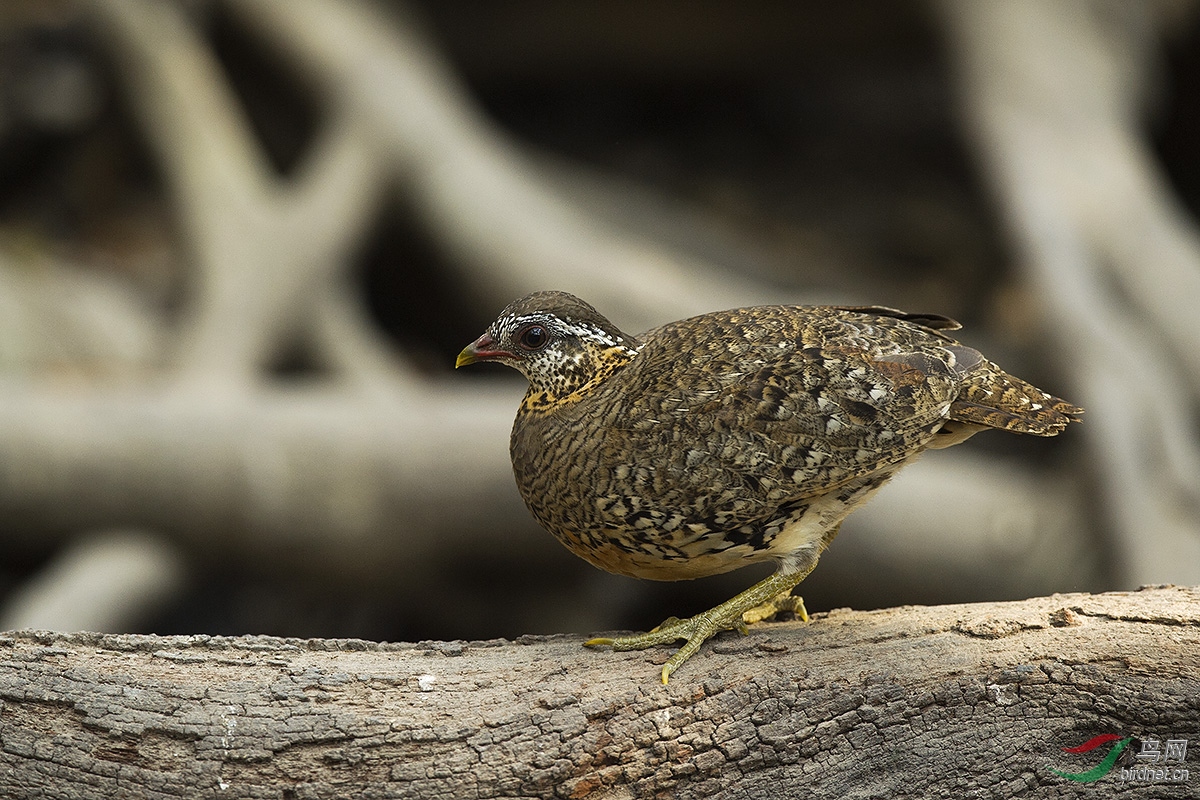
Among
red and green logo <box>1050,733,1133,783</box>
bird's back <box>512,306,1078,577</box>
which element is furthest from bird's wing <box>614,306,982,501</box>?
red and green logo <box>1050,733,1133,783</box>

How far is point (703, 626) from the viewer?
299cm

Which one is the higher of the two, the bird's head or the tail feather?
the bird's head

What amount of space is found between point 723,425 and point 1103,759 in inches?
49.6

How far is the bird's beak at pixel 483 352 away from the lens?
3.00 metres

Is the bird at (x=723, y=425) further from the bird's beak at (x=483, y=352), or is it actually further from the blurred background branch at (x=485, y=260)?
the blurred background branch at (x=485, y=260)

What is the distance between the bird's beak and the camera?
3.00m

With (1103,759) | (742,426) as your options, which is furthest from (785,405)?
(1103,759)

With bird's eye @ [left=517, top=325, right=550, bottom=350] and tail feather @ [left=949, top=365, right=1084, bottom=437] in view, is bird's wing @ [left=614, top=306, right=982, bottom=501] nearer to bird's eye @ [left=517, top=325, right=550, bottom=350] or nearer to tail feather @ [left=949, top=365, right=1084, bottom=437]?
tail feather @ [left=949, top=365, right=1084, bottom=437]

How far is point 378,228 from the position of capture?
758cm

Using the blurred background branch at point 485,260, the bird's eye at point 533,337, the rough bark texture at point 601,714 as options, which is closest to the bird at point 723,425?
the bird's eye at point 533,337

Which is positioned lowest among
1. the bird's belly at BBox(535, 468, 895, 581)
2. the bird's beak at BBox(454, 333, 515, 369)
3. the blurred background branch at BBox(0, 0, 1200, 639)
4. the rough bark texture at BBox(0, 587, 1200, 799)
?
the rough bark texture at BBox(0, 587, 1200, 799)

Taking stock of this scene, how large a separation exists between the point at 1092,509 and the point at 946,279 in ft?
8.80

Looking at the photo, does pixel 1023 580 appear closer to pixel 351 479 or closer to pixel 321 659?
pixel 351 479

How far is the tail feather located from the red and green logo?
2.58 feet
